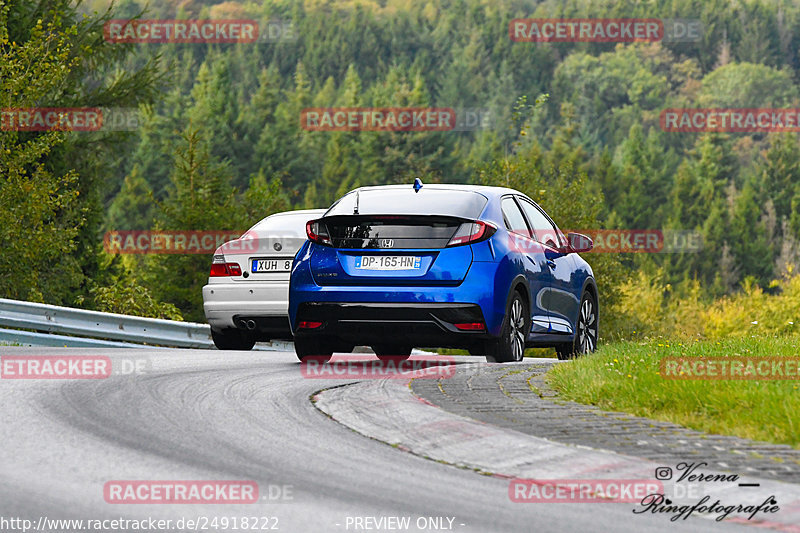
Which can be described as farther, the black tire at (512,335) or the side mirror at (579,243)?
the side mirror at (579,243)

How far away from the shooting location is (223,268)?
1488 centimetres

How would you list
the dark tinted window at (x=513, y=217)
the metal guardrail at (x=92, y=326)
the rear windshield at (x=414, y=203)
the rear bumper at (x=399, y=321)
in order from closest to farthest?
the rear bumper at (x=399, y=321) → the rear windshield at (x=414, y=203) → the dark tinted window at (x=513, y=217) → the metal guardrail at (x=92, y=326)

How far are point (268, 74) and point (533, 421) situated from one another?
15998cm

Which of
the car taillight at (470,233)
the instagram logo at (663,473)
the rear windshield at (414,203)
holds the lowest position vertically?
the instagram logo at (663,473)

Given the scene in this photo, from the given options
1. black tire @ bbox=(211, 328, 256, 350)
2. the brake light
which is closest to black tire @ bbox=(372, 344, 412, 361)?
black tire @ bbox=(211, 328, 256, 350)

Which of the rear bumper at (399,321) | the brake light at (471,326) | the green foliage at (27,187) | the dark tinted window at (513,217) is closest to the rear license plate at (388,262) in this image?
the rear bumper at (399,321)

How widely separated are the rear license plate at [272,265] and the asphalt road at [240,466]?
16.0 feet

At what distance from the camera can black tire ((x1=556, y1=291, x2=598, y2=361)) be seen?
545 inches

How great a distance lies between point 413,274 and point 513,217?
1.75m

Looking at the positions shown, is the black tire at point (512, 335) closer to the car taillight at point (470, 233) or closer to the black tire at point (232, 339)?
the car taillight at point (470, 233)

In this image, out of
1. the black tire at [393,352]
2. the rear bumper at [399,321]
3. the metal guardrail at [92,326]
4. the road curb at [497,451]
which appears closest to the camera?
the road curb at [497,451]

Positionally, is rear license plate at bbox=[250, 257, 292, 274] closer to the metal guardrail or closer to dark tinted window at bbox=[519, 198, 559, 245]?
the metal guardrail

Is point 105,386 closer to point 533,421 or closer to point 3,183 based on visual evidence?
point 533,421

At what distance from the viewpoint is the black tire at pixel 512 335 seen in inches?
447
